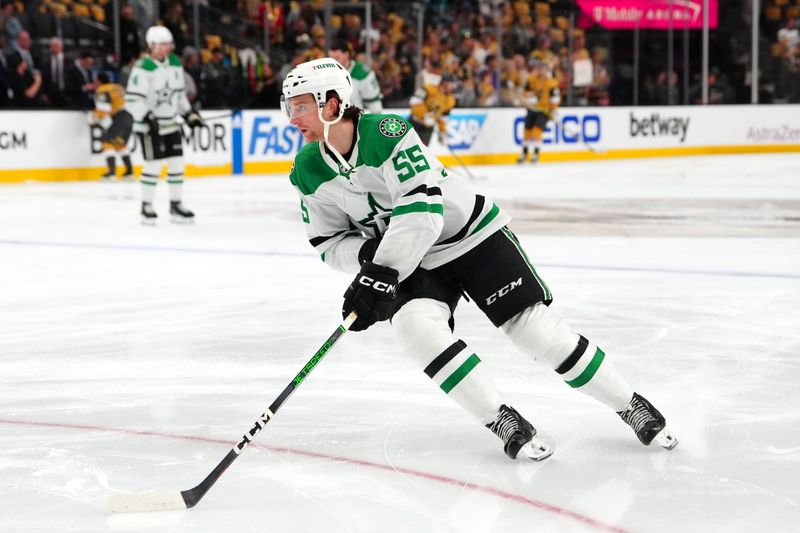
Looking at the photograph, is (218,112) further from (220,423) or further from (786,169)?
(220,423)

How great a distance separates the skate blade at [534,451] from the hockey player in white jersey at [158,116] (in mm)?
5657

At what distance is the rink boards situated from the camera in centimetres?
1177

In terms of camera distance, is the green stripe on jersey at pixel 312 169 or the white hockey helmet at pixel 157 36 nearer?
the green stripe on jersey at pixel 312 169

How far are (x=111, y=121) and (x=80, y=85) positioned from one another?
494 millimetres

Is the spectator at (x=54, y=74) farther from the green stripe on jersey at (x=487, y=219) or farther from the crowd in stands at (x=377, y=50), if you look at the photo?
the green stripe on jersey at (x=487, y=219)

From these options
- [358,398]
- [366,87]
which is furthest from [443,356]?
[366,87]

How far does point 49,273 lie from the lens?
5.75 m

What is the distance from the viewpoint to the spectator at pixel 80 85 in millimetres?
12086

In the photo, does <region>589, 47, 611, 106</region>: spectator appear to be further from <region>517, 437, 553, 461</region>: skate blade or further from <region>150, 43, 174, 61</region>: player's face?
<region>517, 437, 553, 461</region>: skate blade

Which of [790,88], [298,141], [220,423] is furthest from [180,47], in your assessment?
[220,423]

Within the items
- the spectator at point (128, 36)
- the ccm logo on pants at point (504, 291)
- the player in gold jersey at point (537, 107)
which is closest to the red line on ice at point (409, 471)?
the ccm logo on pants at point (504, 291)

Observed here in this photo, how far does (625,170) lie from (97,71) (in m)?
5.70

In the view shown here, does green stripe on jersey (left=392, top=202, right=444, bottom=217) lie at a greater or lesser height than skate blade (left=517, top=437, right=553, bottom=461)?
greater

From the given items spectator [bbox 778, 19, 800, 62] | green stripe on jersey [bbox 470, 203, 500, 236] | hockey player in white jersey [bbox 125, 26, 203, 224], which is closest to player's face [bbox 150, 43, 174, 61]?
hockey player in white jersey [bbox 125, 26, 203, 224]
